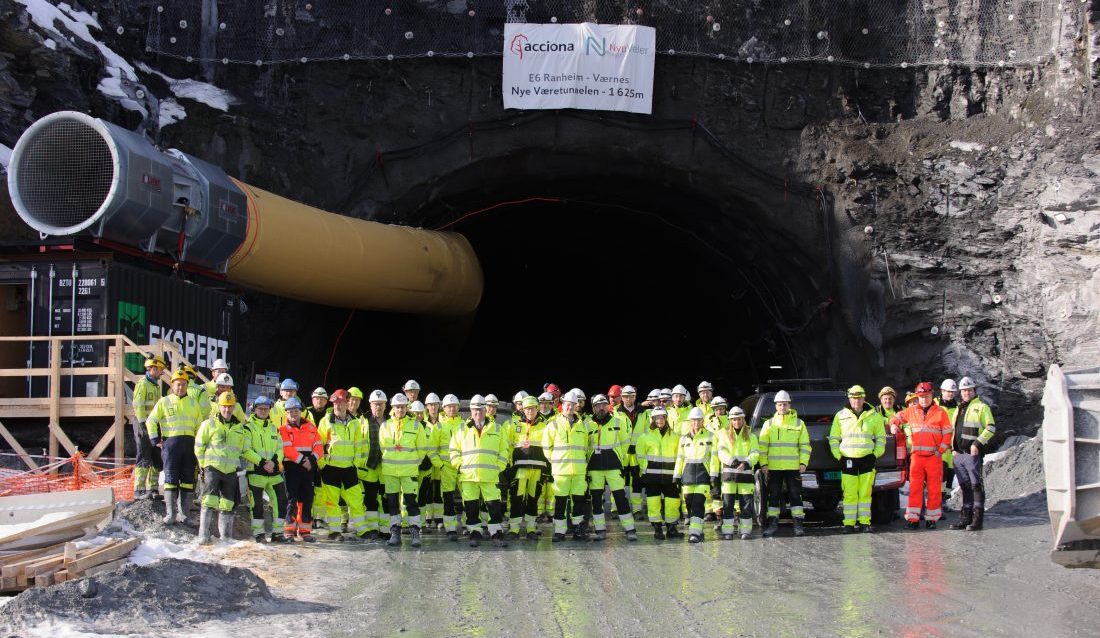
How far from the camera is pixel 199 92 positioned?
2417cm

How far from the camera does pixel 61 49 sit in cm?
2098

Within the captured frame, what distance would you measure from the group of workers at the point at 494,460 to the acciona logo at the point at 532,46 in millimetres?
10804

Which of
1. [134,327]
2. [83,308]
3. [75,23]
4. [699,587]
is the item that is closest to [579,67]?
[75,23]

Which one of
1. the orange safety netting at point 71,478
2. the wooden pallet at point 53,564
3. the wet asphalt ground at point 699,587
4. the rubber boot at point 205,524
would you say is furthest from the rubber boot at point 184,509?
the wooden pallet at point 53,564

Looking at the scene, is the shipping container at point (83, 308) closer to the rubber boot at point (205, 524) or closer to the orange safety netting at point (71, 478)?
the orange safety netting at point (71, 478)

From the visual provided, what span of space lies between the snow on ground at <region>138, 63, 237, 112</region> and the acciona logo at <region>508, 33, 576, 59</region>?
564 centimetres

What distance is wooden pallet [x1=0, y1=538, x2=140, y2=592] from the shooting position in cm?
1012

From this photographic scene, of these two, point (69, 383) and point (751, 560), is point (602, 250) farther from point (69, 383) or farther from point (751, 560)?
point (751, 560)

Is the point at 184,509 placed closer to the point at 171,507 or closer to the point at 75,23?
the point at 171,507

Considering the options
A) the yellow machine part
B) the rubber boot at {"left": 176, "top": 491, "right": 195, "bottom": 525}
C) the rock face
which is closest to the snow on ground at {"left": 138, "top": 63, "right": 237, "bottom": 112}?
the rock face

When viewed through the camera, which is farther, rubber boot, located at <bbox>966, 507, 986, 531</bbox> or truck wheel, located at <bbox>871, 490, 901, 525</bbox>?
truck wheel, located at <bbox>871, 490, 901, 525</bbox>

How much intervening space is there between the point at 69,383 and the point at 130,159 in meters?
3.08

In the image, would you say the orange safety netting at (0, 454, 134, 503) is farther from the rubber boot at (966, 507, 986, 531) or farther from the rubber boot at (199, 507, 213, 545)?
the rubber boot at (966, 507, 986, 531)

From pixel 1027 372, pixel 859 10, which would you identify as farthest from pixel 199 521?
pixel 859 10
